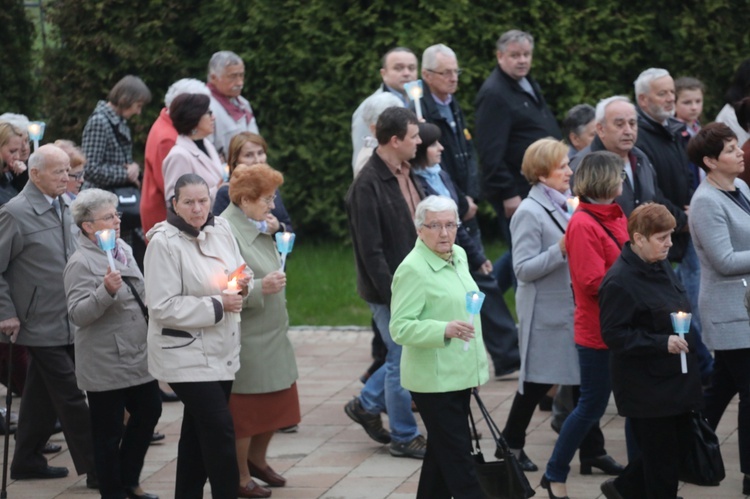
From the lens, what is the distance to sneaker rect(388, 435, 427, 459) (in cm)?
786

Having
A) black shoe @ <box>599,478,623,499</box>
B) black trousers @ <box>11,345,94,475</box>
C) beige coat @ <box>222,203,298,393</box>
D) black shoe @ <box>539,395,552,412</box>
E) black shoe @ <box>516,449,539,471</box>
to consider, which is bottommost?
black shoe @ <box>539,395,552,412</box>

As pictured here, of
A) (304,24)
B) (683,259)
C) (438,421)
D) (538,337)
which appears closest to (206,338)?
(438,421)

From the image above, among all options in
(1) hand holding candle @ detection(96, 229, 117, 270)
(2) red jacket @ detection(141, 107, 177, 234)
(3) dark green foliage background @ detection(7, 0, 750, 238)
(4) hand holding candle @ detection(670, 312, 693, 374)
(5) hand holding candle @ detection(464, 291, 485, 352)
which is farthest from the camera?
(3) dark green foliage background @ detection(7, 0, 750, 238)

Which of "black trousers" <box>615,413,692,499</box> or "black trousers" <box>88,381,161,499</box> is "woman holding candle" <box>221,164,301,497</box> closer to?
"black trousers" <box>88,381,161,499</box>

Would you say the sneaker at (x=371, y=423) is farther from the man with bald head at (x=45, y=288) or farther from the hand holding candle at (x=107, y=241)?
the hand holding candle at (x=107, y=241)

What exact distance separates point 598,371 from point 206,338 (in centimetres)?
200

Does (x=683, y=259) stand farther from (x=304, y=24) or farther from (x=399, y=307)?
(x=304, y=24)

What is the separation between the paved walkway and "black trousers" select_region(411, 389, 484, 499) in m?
1.02

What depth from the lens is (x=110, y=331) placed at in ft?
22.6

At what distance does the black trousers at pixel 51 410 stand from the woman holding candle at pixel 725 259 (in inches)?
133

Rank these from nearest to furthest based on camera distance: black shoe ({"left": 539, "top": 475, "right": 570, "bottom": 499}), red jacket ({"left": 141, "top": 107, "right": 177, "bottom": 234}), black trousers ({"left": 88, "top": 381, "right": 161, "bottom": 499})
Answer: black trousers ({"left": 88, "top": 381, "right": 161, "bottom": 499}) < black shoe ({"left": 539, "top": 475, "right": 570, "bottom": 499}) < red jacket ({"left": 141, "top": 107, "right": 177, "bottom": 234})

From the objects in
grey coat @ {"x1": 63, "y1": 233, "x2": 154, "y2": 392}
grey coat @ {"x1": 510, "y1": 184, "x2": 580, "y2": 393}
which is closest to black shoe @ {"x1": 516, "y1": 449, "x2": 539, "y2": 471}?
grey coat @ {"x1": 510, "y1": 184, "x2": 580, "y2": 393}

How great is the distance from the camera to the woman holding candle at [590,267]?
6.87 meters

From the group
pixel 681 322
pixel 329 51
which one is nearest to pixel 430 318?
pixel 681 322
